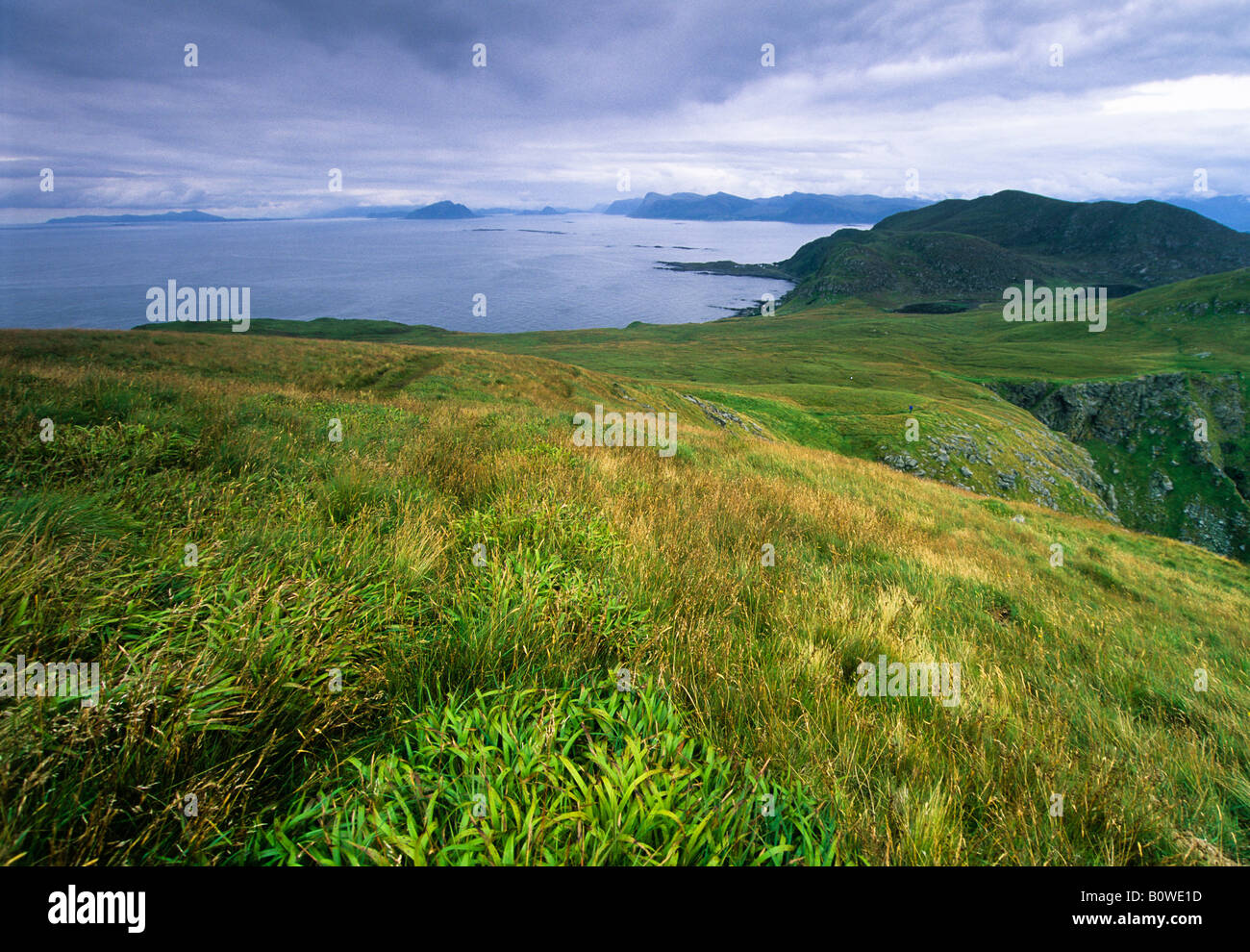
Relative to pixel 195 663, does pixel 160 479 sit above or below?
above

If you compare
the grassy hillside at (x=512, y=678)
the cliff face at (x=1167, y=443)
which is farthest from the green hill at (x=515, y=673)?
the cliff face at (x=1167, y=443)

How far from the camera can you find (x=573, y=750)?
237 cm

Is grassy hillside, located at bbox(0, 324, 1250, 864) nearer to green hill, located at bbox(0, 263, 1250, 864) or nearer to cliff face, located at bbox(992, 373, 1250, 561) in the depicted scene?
green hill, located at bbox(0, 263, 1250, 864)

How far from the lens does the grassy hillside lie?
187 cm

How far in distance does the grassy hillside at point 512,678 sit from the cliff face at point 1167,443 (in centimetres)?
7466

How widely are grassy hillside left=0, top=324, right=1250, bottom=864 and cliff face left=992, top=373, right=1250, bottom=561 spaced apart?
245 feet

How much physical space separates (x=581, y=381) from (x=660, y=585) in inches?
1231

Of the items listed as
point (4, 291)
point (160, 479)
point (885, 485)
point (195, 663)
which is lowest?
point (885, 485)

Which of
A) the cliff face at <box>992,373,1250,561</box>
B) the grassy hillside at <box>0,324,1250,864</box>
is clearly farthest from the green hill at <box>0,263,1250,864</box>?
the cliff face at <box>992,373,1250,561</box>

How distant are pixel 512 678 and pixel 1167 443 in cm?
9912
